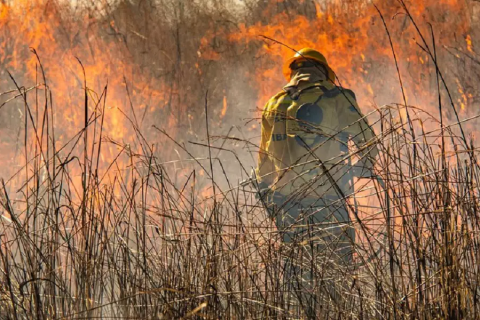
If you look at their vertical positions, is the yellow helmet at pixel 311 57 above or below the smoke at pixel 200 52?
below

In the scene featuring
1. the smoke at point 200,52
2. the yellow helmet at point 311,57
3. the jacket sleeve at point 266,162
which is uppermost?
the smoke at point 200,52

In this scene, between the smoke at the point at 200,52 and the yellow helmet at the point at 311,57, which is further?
the smoke at the point at 200,52

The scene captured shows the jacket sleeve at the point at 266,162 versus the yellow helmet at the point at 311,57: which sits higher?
the yellow helmet at the point at 311,57

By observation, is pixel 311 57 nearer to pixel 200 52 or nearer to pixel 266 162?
pixel 266 162

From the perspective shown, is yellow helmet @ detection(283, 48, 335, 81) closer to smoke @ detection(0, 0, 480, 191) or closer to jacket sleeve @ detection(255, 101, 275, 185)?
jacket sleeve @ detection(255, 101, 275, 185)

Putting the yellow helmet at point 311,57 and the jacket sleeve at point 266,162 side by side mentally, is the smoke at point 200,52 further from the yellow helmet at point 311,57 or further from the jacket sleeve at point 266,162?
the jacket sleeve at point 266,162

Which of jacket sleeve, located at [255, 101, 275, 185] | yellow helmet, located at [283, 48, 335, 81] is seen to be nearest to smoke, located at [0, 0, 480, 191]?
yellow helmet, located at [283, 48, 335, 81]

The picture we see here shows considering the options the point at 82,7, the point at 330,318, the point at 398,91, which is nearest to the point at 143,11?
the point at 82,7

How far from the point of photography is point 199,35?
1515cm

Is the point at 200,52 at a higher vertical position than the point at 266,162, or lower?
higher

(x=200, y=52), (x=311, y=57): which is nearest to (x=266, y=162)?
(x=311, y=57)

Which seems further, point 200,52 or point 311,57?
point 200,52

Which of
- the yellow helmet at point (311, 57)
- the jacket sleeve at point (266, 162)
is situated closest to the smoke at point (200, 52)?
the yellow helmet at point (311, 57)

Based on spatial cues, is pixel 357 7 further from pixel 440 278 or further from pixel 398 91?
→ pixel 440 278
